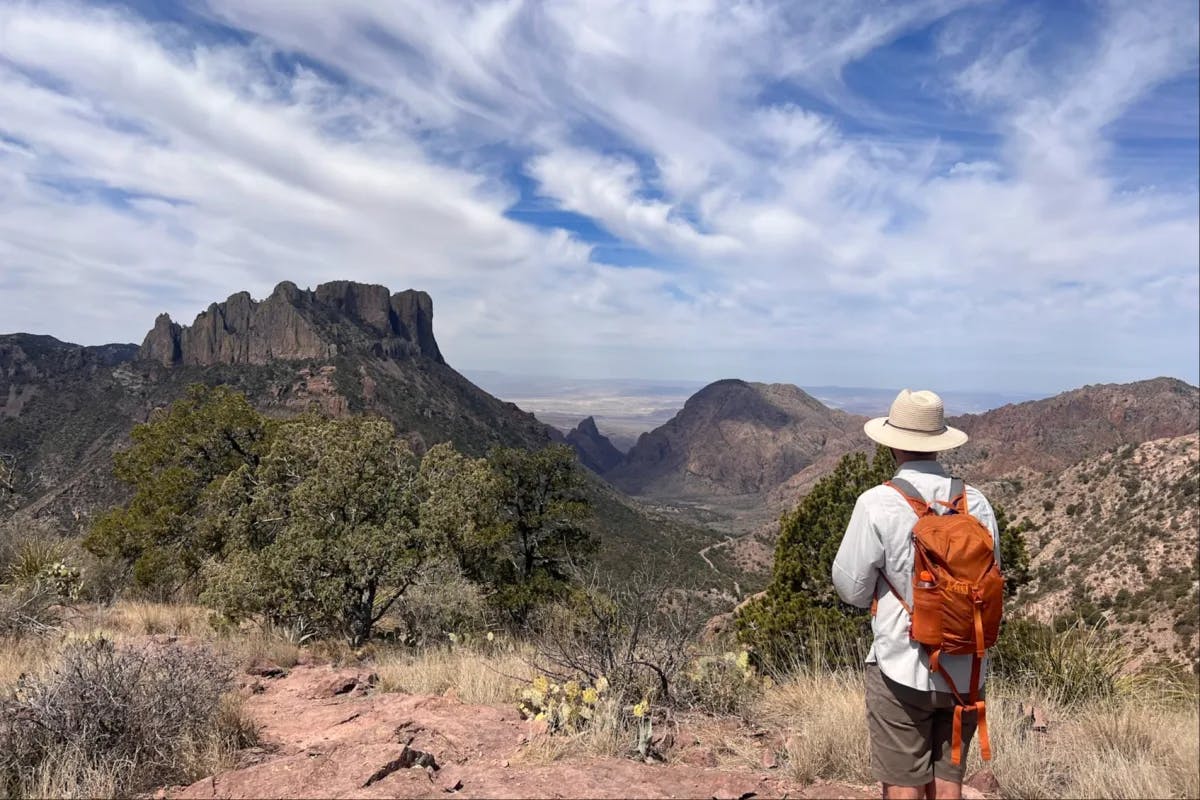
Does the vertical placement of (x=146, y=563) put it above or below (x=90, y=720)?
below

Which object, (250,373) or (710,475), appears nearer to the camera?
(250,373)

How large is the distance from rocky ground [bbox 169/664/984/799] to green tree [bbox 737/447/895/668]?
21.0 ft

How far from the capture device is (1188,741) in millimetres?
3668

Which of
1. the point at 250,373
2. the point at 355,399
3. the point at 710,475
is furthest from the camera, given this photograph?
the point at 710,475

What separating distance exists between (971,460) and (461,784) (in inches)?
3327

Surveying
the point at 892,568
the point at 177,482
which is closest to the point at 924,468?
the point at 892,568

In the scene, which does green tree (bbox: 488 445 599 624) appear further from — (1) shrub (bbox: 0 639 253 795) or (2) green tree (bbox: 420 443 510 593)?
(1) shrub (bbox: 0 639 253 795)

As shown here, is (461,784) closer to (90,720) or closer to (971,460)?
(90,720)

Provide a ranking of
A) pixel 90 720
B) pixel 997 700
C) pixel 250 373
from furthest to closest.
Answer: pixel 250 373
pixel 997 700
pixel 90 720

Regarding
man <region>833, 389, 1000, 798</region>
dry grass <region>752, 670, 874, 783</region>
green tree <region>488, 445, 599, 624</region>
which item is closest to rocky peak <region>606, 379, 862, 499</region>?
green tree <region>488, 445, 599, 624</region>

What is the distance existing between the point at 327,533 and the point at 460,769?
A: 8055mm

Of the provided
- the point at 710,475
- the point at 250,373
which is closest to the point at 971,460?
the point at 250,373

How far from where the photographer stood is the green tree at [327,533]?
409 inches

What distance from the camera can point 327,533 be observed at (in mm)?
11055
